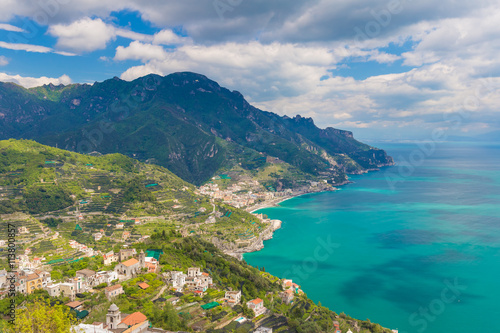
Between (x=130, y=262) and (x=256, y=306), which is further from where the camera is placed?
(x=130, y=262)

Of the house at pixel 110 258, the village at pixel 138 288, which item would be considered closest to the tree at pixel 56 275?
the village at pixel 138 288

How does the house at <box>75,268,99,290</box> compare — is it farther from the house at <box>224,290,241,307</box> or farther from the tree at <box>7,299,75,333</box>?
the tree at <box>7,299,75,333</box>

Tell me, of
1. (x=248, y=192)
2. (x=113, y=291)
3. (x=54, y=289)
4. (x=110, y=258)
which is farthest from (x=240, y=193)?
(x=54, y=289)

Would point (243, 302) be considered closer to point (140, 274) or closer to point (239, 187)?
point (140, 274)

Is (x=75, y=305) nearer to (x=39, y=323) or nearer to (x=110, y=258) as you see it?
(x=110, y=258)

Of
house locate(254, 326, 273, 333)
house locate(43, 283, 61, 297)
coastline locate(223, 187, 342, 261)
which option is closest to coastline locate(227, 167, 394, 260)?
coastline locate(223, 187, 342, 261)

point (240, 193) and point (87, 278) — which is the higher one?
point (87, 278)
